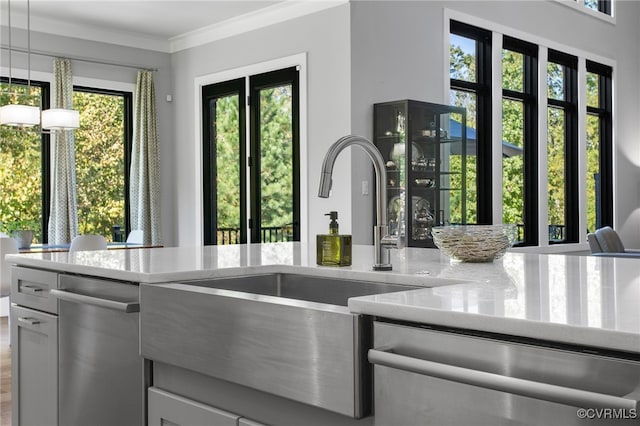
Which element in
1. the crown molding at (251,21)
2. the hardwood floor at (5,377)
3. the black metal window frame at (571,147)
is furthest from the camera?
the black metal window frame at (571,147)

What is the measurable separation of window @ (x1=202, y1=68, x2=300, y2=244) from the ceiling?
0.62m

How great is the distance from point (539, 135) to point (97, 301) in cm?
622

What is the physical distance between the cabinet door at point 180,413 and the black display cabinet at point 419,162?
143 inches

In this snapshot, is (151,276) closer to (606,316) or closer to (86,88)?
(606,316)

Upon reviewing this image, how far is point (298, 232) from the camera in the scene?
619 centimetres

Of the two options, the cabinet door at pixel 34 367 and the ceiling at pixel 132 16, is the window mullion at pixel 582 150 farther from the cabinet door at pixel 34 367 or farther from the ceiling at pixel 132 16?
the cabinet door at pixel 34 367

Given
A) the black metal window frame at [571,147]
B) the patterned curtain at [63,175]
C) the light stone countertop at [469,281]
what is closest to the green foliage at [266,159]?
the patterned curtain at [63,175]

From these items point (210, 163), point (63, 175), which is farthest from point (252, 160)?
point (63, 175)

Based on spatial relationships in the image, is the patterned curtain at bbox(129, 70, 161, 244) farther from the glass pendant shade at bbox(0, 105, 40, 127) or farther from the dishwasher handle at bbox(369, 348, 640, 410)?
the dishwasher handle at bbox(369, 348, 640, 410)

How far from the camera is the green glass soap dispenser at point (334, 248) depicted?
6.34 feet

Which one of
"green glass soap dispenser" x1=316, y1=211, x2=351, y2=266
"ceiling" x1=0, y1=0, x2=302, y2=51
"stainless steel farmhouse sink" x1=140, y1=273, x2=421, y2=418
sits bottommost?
"stainless steel farmhouse sink" x1=140, y1=273, x2=421, y2=418

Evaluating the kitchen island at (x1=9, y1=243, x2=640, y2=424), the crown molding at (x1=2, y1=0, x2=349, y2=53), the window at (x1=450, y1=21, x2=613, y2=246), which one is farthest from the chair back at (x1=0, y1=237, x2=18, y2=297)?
the window at (x1=450, y1=21, x2=613, y2=246)

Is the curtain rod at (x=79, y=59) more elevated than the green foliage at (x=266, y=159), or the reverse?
the curtain rod at (x=79, y=59)

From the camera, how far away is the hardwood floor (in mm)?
3209
